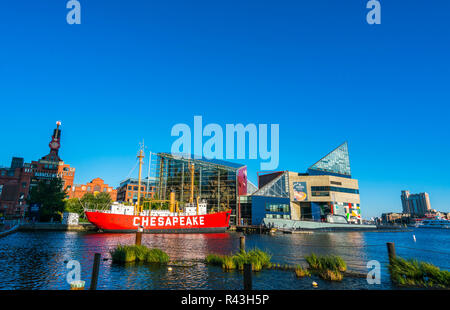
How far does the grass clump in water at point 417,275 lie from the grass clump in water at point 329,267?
286 cm

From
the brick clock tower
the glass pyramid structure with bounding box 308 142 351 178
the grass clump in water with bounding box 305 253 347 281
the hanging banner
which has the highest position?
the brick clock tower

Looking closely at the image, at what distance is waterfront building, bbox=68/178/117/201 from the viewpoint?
335ft

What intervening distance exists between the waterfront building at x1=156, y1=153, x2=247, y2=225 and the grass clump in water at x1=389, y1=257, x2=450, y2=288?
205 ft

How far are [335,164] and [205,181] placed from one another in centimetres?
5209

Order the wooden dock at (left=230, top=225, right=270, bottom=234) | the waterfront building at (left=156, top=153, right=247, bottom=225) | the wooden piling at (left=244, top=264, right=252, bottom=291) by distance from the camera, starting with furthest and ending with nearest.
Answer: the waterfront building at (left=156, top=153, right=247, bottom=225) < the wooden dock at (left=230, top=225, right=270, bottom=234) < the wooden piling at (left=244, top=264, right=252, bottom=291)

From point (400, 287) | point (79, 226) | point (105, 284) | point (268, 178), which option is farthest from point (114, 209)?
point (268, 178)

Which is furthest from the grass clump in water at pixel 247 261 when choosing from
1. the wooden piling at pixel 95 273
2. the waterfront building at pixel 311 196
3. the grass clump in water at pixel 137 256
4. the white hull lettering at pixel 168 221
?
the waterfront building at pixel 311 196

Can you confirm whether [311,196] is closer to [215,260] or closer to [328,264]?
[328,264]

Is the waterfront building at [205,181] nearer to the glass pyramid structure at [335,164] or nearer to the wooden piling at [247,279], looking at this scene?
the glass pyramid structure at [335,164]

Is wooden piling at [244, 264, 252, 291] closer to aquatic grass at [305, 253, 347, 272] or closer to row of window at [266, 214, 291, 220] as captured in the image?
aquatic grass at [305, 253, 347, 272]

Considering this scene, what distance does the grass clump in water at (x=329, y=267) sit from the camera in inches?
579
